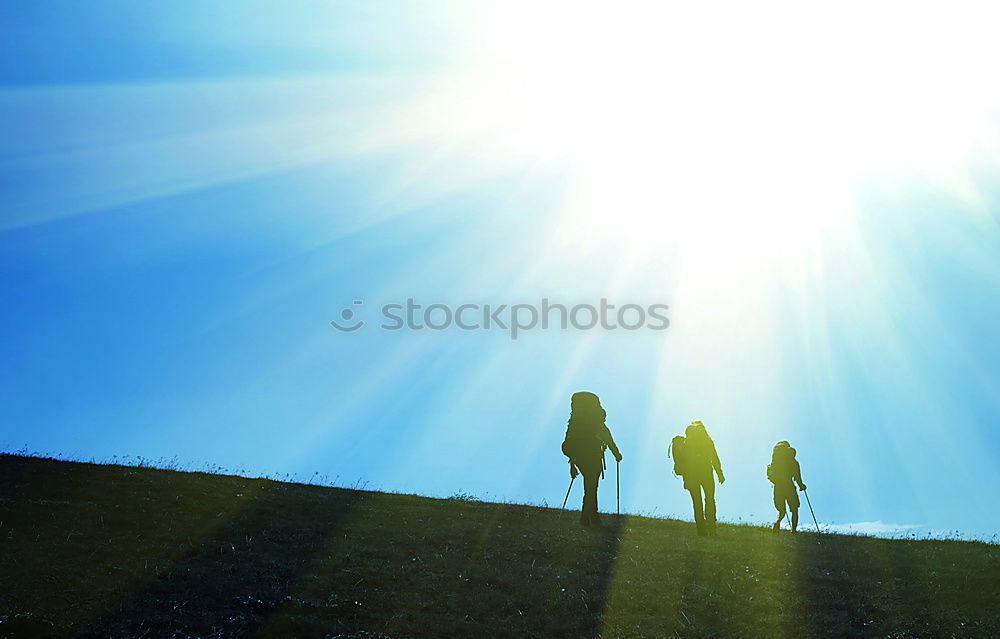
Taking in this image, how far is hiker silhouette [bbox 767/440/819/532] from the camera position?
2440 cm

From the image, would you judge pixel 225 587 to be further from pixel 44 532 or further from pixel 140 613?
pixel 44 532

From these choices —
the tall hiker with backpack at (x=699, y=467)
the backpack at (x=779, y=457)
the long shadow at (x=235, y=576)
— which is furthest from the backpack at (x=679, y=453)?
the long shadow at (x=235, y=576)

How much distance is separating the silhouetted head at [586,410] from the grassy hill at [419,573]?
8.52 ft

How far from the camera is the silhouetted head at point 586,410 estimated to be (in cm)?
2192

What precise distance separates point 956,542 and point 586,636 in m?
13.0

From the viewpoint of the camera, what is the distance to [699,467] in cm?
2197

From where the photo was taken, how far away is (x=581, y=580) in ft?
50.0

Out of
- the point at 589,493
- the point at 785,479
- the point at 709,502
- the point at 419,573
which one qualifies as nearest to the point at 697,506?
the point at 709,502

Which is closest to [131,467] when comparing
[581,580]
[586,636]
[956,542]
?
[581,580]

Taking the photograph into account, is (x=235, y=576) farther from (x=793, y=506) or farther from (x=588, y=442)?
(x=793, y=506)

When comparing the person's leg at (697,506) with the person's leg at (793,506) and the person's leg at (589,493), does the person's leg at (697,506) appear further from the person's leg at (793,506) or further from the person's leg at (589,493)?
the person's leg at (793,506)

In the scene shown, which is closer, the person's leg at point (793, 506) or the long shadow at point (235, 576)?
the long shadow at point (235, 576)

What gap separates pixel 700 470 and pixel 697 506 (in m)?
0.95

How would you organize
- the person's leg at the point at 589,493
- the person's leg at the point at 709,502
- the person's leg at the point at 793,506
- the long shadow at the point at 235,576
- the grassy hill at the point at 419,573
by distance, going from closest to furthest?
the long shadow at the point at 235,576 < the grassy hill at the point at 419,573 < the person's leg at the point at 589,493 < the person's leg at the point at 709,502 < the person's leg at the point at 793,506
